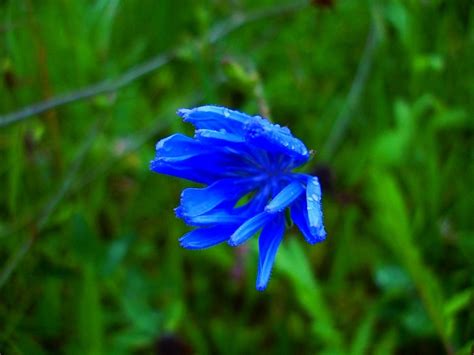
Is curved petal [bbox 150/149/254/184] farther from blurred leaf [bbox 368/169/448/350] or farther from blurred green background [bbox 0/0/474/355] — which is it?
blurred leaf [bbox 368/169/448/350]

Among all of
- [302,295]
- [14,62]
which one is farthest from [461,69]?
[14,62]

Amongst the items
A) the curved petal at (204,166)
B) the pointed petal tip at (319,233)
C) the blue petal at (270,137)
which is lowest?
the pointed petal tip at (319,233)

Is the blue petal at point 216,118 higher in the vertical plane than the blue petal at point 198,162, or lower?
higher

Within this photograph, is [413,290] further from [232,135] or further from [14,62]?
[14,62]

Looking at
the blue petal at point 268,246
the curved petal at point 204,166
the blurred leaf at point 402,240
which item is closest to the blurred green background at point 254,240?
the blurred leaf at point 402,240

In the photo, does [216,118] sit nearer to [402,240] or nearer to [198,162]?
[198,162]

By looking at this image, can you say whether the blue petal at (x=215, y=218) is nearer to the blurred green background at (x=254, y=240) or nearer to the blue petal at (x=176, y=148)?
the blue petal at (x=176, y=148)

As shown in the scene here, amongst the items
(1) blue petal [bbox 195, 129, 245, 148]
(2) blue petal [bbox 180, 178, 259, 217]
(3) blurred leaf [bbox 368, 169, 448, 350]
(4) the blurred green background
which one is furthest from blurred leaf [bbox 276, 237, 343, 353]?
(1) blue petal [bbox 195, 129, 245, 148]

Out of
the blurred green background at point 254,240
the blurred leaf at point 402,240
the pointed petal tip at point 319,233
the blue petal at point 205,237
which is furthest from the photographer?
the blurred green background at point 254,240
